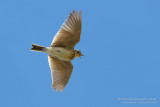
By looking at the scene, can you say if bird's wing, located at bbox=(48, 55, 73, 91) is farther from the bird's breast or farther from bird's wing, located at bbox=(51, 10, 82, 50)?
bird's wing, located at bbox=(51, 10, 82, 50)

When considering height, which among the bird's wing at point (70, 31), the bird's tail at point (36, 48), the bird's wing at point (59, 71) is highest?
the bird's wing at point (70, 31)

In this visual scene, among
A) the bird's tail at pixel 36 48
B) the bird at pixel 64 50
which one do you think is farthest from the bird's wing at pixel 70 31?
the bird's tail at pixel 36 48

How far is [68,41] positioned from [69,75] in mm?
1832

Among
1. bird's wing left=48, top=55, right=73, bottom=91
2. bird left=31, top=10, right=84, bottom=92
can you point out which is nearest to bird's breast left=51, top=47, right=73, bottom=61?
bird left=31, top=10, right=84, bottom=92

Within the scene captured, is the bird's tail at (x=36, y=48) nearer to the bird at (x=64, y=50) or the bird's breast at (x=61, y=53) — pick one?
the bird at (x=64, y=50)

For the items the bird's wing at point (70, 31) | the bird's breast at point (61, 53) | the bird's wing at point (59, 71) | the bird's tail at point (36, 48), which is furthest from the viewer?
the bird's wing at point (59, 71)

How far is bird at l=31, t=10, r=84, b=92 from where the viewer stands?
11430mm

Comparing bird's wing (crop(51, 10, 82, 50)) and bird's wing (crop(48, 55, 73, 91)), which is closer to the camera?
bird's wing (crop(51, 10, 82, 50))

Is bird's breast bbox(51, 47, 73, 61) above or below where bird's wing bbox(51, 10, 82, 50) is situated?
below

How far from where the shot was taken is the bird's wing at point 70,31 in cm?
1138

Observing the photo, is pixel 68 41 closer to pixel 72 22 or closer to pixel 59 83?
pixel 72 22

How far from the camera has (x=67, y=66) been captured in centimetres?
1286

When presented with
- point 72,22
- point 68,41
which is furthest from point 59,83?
point 72,22

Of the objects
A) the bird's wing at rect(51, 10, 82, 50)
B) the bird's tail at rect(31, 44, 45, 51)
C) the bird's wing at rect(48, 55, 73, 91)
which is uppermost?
the bird's wing at rect(51, 10, 82, 50)
